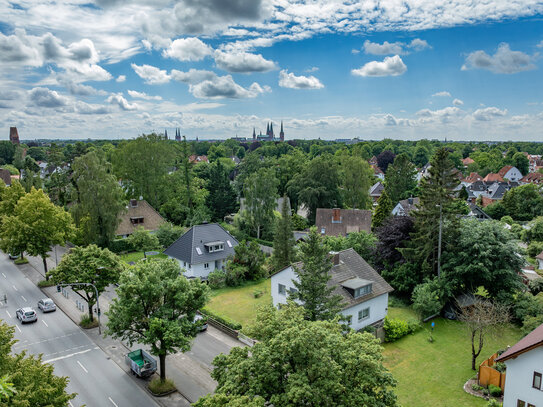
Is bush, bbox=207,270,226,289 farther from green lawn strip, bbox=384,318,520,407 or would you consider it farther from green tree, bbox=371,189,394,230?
green tree, bbox=371,189,394,230

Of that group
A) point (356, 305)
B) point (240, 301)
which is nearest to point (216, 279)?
point (240, 301)

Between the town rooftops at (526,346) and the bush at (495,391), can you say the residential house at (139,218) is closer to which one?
the bush at (495,391)

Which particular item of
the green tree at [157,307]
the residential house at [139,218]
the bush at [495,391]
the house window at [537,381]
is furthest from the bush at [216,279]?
the house window at [537,381]

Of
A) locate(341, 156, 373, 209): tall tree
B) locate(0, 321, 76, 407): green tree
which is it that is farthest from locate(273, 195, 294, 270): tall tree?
locate(341, 156, 373, 209): tall tree

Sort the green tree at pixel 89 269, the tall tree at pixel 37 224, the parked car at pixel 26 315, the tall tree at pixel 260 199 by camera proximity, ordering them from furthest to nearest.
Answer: the tall tree at pixel 260 199 < the tall tree at pixel 37 224 < the parked car at pixel 26 315 < the green tree at pixel 89 269

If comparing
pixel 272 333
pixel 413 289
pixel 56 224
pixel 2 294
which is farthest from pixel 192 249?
pixel 272 333

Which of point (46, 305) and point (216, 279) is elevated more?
point (216, 279)

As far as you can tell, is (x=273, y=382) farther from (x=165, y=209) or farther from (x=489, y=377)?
(x=165, y=209)

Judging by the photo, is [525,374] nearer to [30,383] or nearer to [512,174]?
[30,383]
